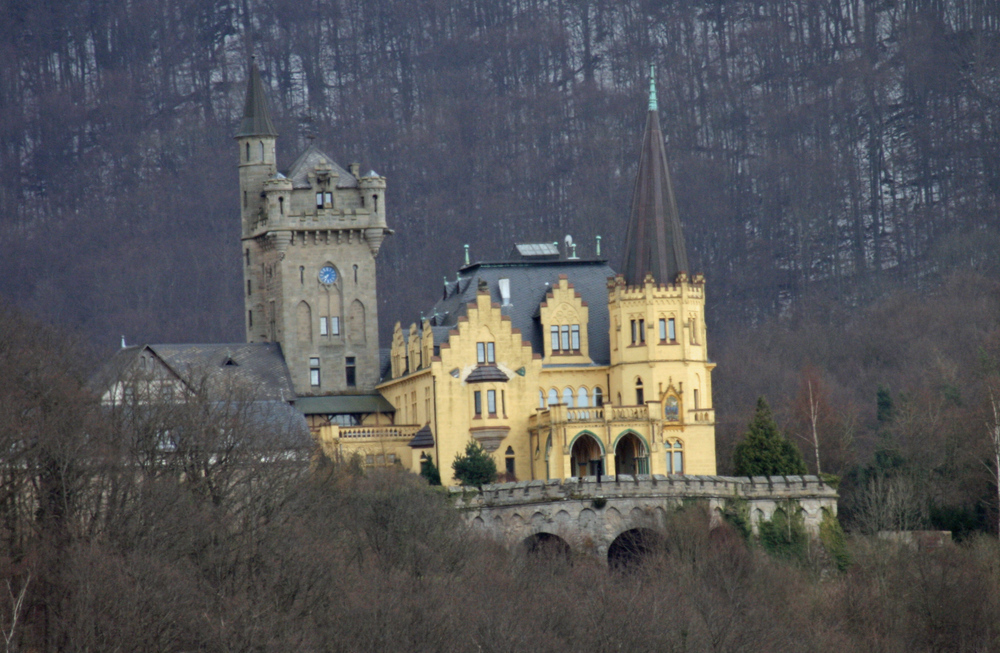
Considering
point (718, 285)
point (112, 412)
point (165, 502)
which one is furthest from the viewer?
point (718, 285)

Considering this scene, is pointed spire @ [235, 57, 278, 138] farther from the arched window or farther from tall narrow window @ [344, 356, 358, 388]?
the arched window

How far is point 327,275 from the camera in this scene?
111 metres

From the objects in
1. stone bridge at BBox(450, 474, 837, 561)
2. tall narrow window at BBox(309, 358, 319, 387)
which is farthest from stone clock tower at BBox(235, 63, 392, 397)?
stone bridge at BBox(450, 474, 837, 561)

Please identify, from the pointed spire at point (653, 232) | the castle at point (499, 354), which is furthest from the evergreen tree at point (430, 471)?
the pointed spire at point (653, 232)

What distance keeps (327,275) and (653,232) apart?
1788 cm

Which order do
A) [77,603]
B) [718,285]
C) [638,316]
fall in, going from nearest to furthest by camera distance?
[77,603]
[638,316]
[718,285]

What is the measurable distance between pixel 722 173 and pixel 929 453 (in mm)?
91703

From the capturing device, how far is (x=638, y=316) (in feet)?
332

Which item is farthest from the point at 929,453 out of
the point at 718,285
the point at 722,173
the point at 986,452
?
the point at 722,173

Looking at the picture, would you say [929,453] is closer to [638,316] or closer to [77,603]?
[638,316]

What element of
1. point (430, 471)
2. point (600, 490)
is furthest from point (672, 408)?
point (430, 471)

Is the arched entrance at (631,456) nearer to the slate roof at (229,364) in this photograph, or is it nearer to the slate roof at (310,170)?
the slate roof at (229,364)

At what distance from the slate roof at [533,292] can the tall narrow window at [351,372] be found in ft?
17.7

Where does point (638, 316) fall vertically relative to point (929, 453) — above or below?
above
